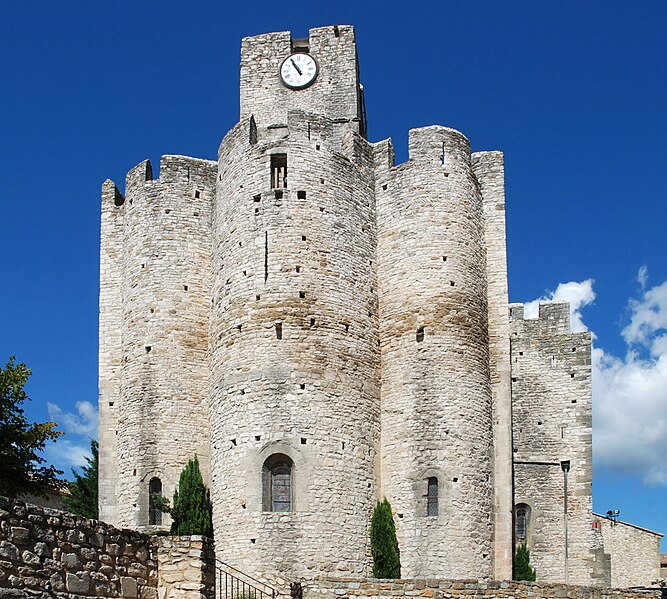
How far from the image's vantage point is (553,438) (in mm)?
37062

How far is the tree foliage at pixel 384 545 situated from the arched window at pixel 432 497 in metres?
1.11

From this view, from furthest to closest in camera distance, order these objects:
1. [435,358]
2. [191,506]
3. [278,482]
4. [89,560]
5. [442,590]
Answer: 1. [435,358]
2. [191,506]
3. [278,482]
4. [442,590]
5. [89,560]

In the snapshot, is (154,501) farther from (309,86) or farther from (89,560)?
(89,560)

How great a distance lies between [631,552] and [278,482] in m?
20.2

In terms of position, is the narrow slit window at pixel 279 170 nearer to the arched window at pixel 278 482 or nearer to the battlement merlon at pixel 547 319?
the arched window at pixel 278 482

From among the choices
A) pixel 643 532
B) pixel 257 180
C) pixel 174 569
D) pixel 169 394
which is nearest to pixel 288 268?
pixel 257 180

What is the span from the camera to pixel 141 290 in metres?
32.2

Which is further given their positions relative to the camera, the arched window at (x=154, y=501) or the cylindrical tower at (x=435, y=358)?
the arched window at (x=154, y=501)

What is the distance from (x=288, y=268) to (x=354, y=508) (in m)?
7.14

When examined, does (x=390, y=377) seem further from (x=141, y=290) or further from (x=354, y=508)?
(x=141, y=290)

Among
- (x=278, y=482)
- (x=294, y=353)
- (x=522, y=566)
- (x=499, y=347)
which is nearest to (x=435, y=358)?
(x=499, y=347)

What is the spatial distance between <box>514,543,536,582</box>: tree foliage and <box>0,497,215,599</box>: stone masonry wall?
20381mm

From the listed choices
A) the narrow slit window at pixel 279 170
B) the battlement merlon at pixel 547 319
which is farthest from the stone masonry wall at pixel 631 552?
the narrow slit window at pixel 279 170

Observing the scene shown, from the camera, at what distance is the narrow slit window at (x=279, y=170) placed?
99.9ft
